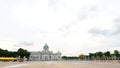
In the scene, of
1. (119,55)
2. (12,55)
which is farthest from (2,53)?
(119,55)

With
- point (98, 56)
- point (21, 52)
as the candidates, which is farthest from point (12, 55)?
point (98, 56)

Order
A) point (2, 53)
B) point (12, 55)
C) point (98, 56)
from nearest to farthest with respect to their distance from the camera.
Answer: point (2, 53)
point (12, 55)
point (98, 56)

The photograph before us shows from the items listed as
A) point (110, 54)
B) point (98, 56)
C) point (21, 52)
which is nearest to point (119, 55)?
point (110, 54)

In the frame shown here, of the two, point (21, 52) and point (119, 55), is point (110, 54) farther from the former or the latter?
point (21, 52)

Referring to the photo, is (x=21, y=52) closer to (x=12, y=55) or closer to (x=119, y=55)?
(x=12, y=55)

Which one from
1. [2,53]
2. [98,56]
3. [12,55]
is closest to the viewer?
[2,53]

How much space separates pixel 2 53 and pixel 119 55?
264 feet

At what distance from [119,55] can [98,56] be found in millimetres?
39586

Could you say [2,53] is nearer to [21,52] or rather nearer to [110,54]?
[21,52]

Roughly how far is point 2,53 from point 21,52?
21755mm

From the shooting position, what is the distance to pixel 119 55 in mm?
157750

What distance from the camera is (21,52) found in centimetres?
17412

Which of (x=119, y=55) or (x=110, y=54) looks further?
(x=110, y=54)

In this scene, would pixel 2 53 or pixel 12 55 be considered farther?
pixel 12 55
